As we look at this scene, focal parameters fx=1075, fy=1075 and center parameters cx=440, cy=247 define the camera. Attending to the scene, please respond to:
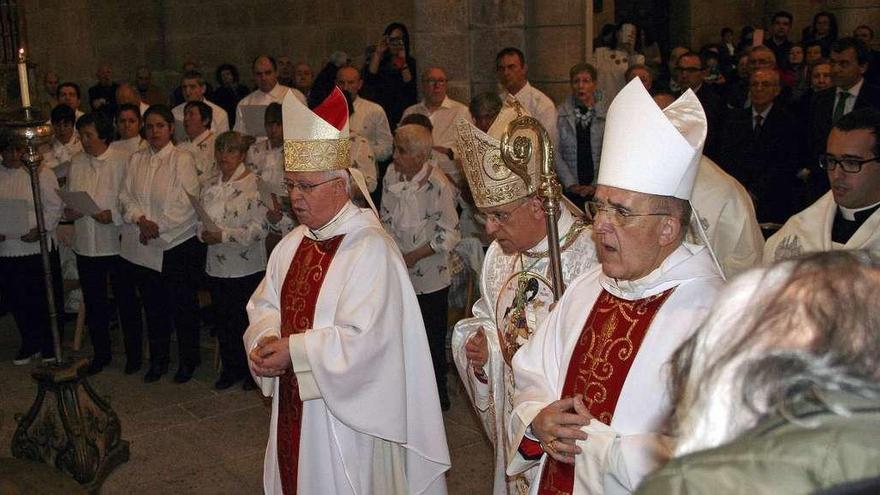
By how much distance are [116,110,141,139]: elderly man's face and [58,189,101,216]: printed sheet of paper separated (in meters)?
0.72

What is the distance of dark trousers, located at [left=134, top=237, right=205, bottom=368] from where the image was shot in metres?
6.97

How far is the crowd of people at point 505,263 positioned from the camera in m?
1.33

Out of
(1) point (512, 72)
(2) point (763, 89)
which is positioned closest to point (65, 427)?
(1) point (512, 72)

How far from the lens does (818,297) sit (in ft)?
4.28

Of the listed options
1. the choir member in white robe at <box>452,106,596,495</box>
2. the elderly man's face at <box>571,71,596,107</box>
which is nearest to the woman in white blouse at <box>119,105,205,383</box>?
the elderly man's face at <box>571,71,596,107</box>

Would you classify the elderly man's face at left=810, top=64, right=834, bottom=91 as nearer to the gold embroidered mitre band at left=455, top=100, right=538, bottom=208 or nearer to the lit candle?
the gold embroidered mitre band at left=455, top=100, right=538, bottom=208

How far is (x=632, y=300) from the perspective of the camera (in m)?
2.80

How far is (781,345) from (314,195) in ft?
9.16

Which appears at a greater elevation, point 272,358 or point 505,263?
point 505,263

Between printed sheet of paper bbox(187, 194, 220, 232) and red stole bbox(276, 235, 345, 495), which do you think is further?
printed sheet of paper bbox(187, 194, 220, 232)

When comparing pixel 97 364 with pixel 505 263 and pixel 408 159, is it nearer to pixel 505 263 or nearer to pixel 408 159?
pixel 408 159

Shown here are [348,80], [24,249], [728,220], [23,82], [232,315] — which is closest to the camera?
[23,82]

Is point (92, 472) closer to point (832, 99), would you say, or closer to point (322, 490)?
point (322, 490)

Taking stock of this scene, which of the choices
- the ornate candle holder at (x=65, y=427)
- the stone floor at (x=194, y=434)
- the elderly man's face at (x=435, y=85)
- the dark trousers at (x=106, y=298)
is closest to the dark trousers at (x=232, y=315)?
the stone floor at (x=194, y=434)
